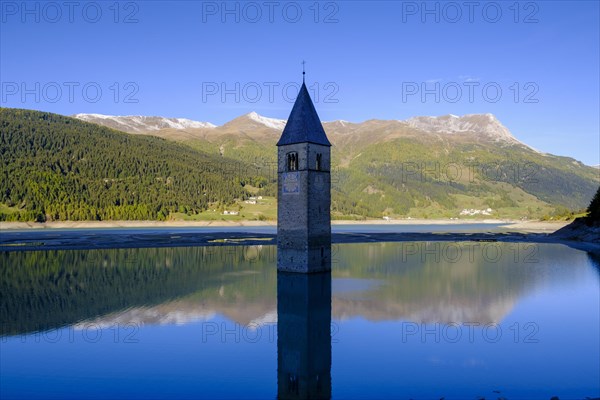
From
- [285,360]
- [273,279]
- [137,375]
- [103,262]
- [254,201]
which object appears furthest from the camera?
[254,201]

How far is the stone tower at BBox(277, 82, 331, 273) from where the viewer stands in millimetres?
41250

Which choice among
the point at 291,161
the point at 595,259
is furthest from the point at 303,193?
the point at 595,259

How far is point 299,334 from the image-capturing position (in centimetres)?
2319

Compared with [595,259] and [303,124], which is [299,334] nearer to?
[303,124]

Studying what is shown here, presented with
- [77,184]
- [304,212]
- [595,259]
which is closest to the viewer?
[304,212]

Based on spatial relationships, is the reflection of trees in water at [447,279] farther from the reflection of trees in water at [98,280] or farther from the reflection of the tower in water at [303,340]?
the reflection of trees in water at [98,280]

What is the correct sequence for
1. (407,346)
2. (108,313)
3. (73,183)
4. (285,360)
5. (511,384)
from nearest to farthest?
1. (511,384)
2. (285,360)
3. (407,346)
4. (108,313)
5. (73,183)

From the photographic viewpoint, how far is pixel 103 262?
171 feet

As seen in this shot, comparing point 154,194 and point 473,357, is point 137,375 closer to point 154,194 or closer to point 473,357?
point 473,357

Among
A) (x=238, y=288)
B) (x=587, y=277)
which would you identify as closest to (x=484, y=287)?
(x=587, y=277)

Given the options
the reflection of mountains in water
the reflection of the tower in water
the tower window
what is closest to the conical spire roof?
the tower window

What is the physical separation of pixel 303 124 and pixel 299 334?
22596mm

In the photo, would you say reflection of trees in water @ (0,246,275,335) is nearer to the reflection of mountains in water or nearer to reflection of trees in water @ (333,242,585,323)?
the reflection of mountains in water

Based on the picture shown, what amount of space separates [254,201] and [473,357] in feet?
584
